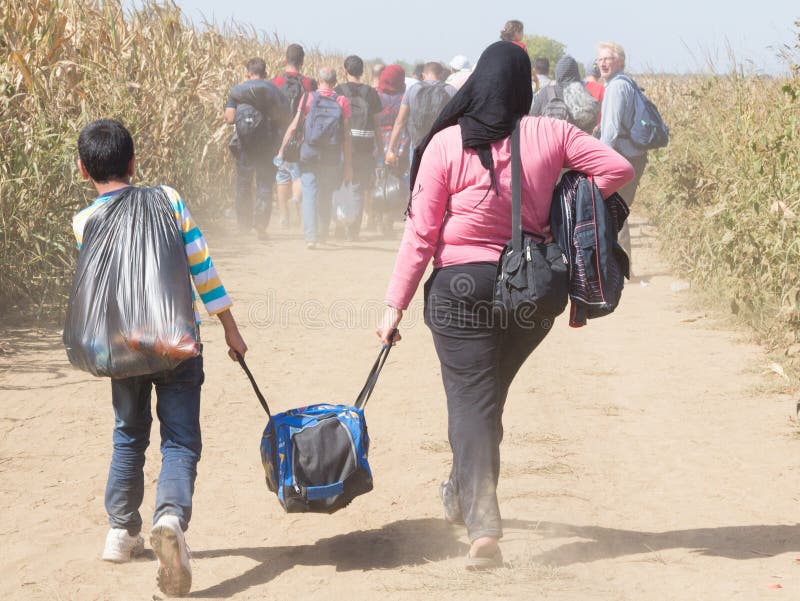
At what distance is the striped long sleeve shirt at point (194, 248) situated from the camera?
13.3 ft

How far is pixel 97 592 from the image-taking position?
4082 mm

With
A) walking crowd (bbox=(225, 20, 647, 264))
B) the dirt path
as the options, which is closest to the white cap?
walking crowd (bbox=(225, 20, 647, 264))

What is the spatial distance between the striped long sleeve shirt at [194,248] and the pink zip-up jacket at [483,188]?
2.20 ft

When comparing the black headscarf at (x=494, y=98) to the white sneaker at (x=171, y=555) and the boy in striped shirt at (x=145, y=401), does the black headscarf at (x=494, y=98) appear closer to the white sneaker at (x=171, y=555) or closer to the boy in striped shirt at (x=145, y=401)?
the boy in striped shirt at (x=145, y=401)

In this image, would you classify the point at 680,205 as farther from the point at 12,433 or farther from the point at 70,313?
the point at 70,313

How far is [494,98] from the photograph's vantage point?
4.00 metres

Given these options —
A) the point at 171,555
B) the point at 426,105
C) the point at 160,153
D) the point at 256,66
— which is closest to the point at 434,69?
the point at 426,105

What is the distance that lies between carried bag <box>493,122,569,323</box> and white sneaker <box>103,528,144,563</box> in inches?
63.3

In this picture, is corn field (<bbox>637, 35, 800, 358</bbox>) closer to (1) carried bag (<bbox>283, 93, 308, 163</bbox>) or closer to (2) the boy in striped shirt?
(2) the boy in striped shirt

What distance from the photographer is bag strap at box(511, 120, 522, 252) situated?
4.02m

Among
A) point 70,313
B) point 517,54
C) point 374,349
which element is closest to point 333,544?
point 70,313

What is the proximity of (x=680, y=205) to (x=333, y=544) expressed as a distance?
695 centimetres

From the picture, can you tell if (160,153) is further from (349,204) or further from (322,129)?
(349,204)

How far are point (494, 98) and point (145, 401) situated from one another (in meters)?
1.65
